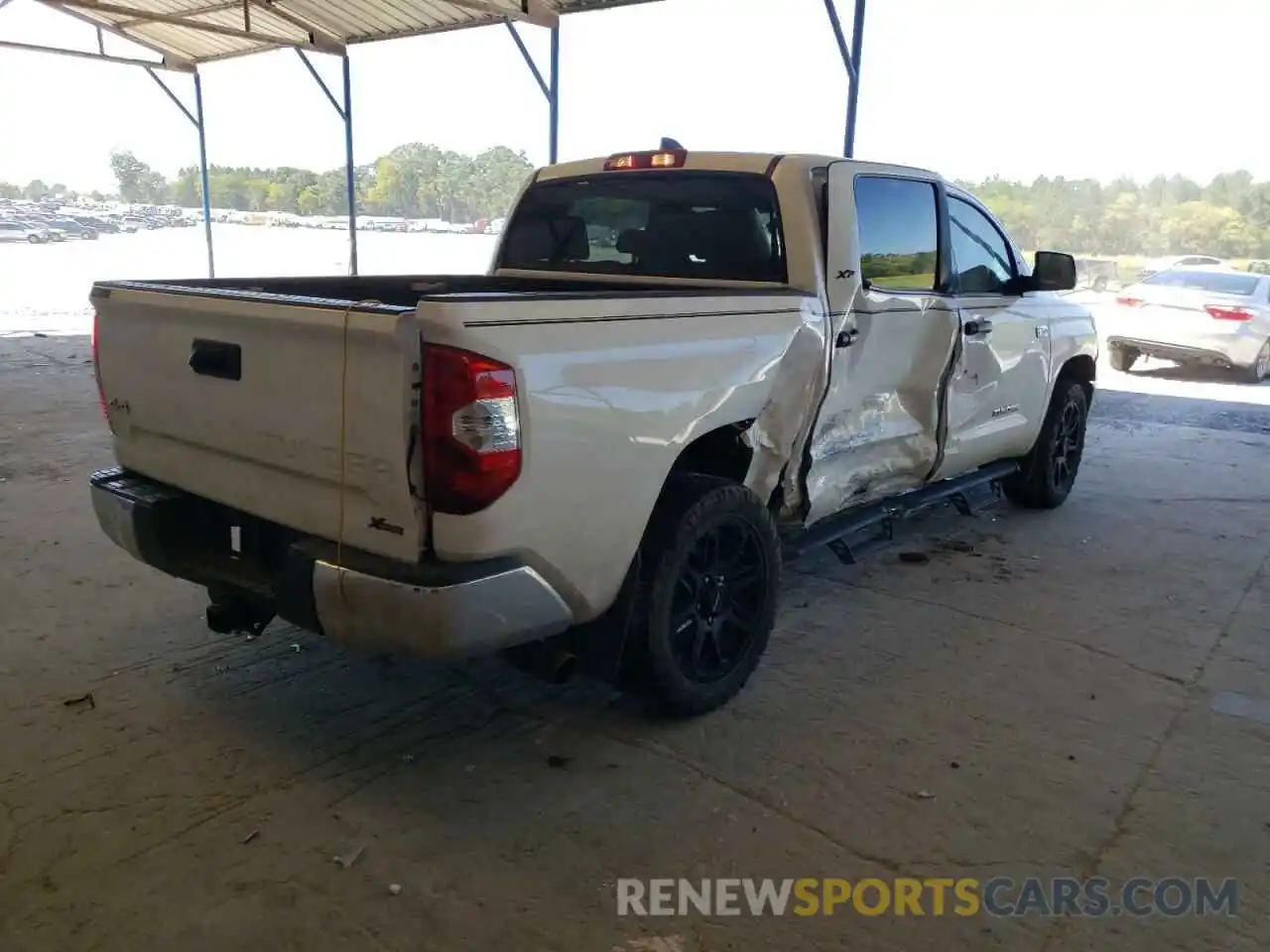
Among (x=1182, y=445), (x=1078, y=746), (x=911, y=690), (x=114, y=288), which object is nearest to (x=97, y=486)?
(x=114, y=288)

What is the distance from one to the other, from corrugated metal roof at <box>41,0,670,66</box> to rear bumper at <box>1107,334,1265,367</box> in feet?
25.5

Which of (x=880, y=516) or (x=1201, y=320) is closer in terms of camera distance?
(x=880, y=516)

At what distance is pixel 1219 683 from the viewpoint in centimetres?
372

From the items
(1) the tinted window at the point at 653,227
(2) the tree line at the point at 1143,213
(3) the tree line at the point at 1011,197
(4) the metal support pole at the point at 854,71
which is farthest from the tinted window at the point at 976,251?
(2) the tree line at the point at 1143,213

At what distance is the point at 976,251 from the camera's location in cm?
481

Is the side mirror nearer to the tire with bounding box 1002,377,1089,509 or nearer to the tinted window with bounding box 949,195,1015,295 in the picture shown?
the tinted window with bounding box 949,195,1015,295

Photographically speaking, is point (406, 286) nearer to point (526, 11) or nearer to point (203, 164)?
point (526, 11)

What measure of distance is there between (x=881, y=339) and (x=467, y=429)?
2177 millimetres

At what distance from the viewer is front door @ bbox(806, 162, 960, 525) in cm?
369

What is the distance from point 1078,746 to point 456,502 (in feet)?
7.43

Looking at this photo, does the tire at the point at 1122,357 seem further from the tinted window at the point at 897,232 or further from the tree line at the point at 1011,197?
the tinted window at the point at 897,232

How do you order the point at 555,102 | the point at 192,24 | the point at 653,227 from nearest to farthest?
1. the point at 653,227
2. the point at 555,102
3. the point at 192,24

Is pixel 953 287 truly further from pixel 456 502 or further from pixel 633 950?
pixel 633 950

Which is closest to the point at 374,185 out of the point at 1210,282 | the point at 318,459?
the point at 1210,282
